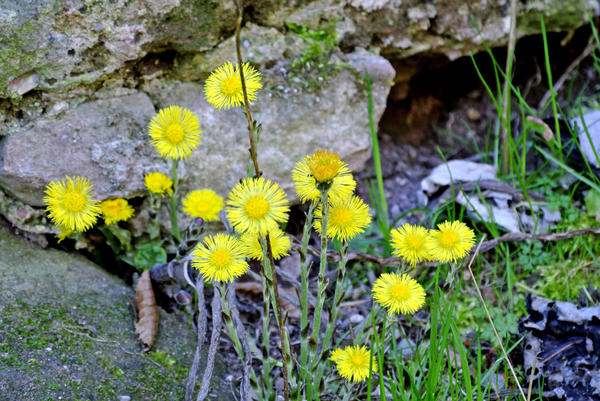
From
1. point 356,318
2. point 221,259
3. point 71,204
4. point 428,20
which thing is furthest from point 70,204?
point 428,20

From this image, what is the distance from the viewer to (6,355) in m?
1.43

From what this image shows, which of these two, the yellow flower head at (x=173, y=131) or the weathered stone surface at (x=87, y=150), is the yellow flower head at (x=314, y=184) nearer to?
the yellow flower head at (x=173, y=131)

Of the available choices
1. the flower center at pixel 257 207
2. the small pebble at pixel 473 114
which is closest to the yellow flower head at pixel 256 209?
the flower center at pixel 257 207

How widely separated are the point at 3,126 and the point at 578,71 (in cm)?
286

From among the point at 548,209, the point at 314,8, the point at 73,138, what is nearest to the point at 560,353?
the point at 548,209

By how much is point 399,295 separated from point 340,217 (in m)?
0.24

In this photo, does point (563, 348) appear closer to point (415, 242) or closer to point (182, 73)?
point (415, 242)

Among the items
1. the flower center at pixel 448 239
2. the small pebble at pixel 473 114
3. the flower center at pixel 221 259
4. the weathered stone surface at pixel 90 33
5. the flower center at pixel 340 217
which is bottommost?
the flower center at pixel 221 259

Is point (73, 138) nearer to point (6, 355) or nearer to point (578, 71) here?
point (6, 355)

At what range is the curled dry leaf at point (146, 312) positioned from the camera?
5.42 ft

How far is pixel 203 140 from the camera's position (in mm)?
2066

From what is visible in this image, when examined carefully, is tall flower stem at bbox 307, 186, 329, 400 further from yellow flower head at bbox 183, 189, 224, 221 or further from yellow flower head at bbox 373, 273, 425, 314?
yellow flower head at bbox 183, 189, 224, 221

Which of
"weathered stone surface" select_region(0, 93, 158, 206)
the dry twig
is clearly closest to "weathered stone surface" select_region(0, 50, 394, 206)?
"weathered stone surface" select_region(0, 93, 158, 206)

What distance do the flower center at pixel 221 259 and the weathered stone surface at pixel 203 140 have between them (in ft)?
2.53
